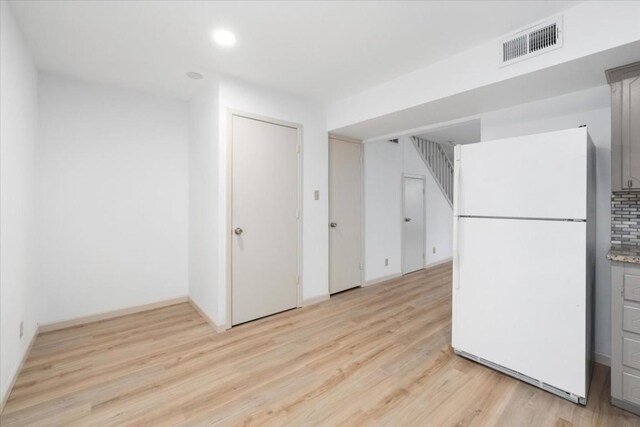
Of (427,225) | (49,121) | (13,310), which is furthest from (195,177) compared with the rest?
(427,225)

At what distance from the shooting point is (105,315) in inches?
121

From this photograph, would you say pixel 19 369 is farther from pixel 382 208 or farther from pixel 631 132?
pixel 631 132

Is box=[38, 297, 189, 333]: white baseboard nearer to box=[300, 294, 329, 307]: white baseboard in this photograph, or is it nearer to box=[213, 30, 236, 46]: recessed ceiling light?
box=[300, 294, 329, 307]: white baseboard

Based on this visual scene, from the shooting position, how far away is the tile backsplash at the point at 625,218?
2.02 m

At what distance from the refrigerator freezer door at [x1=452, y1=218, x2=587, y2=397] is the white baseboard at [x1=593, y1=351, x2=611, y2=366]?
31.6 inches

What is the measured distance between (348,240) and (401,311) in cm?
122

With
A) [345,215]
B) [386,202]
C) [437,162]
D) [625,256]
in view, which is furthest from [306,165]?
[437,162]

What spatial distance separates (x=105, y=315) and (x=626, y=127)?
4.81m

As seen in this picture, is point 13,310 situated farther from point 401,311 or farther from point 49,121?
point 401,311

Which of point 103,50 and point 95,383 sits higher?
point 103,50

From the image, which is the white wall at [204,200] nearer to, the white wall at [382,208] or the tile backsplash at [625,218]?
the white wall at [382,208]

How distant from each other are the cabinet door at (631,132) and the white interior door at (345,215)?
2724 millimetres

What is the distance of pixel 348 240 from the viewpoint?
4086 millimetres

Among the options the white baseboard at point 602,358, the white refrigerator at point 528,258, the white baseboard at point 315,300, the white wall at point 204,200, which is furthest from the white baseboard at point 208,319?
the white baseboard at point 602,358
